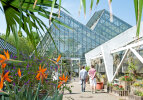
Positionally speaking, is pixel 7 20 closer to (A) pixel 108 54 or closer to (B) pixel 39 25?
(B) pixel 39 25

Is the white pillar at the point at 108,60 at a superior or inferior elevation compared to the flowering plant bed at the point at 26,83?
superior

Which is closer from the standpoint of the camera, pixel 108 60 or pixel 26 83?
pixel 26 83

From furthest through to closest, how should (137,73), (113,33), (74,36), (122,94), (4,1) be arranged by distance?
(113,33), (74,36), (137,73), (122,94), (4,1)

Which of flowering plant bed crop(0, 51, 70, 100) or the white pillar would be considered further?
the white pillar

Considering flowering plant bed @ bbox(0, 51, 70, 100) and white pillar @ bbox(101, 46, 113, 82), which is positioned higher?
white pillar @ bbox(101, 46, 113, 82)

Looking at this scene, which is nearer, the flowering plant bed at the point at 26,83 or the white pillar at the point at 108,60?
the flowering plant bed at the point at 26,83

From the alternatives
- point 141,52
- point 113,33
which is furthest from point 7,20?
point 113,33

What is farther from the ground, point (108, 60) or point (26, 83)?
point (108, 60)

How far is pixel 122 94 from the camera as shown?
6848 millimetres

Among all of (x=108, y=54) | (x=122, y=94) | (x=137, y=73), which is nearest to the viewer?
(x=122, y=94)

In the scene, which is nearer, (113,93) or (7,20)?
(7,20)

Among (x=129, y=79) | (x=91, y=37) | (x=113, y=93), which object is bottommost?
(x=113, y=93)

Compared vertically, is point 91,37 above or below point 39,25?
above

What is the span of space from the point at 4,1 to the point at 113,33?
2115 cm
